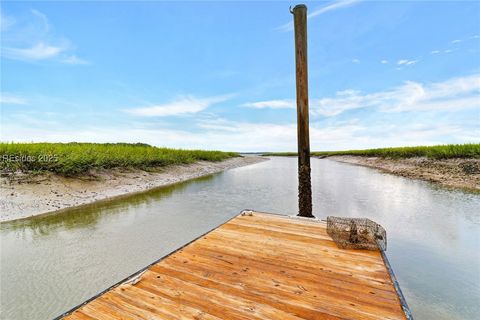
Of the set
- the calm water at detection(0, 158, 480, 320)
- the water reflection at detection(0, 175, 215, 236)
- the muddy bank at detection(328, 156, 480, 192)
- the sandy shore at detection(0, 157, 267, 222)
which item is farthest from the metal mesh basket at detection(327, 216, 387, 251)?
the muddy bank at detection(328, 156, 480, 192)

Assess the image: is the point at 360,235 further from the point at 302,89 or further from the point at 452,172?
the point at 452,172

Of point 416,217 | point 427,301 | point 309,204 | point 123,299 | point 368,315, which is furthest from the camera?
point 416,217

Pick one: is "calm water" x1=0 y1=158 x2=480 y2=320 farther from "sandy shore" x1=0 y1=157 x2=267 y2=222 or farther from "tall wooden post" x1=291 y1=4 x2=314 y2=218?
→ "tall wooden post" x1=291 y1=4 x2=314 y2=218

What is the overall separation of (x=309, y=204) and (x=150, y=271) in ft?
13.3

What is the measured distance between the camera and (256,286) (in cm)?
210

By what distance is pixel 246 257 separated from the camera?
106 inches

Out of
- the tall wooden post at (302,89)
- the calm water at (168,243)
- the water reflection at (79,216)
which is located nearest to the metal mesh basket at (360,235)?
the calm water at (168,243)

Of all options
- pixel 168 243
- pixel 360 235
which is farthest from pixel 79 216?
pixel 360 235

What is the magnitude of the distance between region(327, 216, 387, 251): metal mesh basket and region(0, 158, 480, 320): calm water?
657mm

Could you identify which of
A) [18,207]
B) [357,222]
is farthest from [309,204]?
[18,207]

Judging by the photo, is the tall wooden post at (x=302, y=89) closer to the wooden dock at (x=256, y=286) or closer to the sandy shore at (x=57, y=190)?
the wooden dock at (x=256, y=286)

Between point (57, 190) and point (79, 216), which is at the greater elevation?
point (57, 190)

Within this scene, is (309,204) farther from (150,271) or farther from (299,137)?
(150,271)

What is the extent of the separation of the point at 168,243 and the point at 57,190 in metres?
5.86
